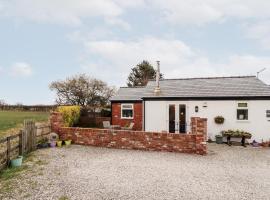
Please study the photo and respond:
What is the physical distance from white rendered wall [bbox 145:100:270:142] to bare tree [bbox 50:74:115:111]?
25.3 m

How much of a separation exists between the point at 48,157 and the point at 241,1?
1179 centimetres

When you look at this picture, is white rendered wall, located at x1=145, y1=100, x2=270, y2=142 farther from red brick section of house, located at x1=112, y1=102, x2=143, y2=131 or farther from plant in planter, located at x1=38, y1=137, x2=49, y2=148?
plant in planter, located at x1=38, y1=137, x2=49, y2=148

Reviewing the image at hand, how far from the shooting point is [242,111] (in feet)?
57.5

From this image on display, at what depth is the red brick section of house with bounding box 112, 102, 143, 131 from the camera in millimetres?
23688

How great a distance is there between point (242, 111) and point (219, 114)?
1.50m

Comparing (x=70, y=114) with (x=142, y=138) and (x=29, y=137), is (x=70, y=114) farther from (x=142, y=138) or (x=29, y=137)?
(x=142, y=138)

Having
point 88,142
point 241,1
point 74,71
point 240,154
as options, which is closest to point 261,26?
point 241,1

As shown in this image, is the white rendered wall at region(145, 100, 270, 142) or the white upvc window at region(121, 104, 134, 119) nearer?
the white rendered wall at region(145, 100, 270, 142)

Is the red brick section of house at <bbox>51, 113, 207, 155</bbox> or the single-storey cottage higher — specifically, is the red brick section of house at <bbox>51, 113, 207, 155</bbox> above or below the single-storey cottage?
below

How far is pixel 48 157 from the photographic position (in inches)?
469

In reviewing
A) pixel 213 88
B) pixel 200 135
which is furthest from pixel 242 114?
pixel 200 135

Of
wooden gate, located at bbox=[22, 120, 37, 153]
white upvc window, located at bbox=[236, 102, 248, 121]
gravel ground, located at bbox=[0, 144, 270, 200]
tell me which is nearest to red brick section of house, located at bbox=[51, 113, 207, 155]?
gravel ground, located at bbox=[0, 144, 270, 200]

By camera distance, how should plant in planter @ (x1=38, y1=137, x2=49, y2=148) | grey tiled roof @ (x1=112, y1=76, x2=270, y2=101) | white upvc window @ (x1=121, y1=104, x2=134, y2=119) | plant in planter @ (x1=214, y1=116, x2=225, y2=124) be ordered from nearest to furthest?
plant in planter @ (x1=38, y1=137, x2=49, y2=148) → plant in planter @ (x1=214, y1=116, x2=225, y2=124) → grey tiled roof @ (x1=112, y1=76, x2=270, y2=101) → white upvc window @ (x1=121, y1=104, x2=134, y2=119)

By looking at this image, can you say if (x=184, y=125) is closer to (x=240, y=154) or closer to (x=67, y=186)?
(x=240, y=154)
